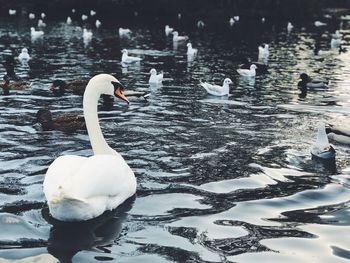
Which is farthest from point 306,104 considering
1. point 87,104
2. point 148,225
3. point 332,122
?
point 148,225

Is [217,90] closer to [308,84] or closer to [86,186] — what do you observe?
[308,84]

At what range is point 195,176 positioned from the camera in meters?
10.4

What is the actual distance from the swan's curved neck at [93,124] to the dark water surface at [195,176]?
0.93m

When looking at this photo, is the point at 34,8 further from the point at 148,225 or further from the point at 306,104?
the point at 148,225

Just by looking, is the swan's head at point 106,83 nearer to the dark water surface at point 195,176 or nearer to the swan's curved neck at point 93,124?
the swan's curved neck at point 93,124

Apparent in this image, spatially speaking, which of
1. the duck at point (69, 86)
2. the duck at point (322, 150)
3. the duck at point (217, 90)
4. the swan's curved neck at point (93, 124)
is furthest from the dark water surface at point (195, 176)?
the swan's curved neck at point (93, 124)

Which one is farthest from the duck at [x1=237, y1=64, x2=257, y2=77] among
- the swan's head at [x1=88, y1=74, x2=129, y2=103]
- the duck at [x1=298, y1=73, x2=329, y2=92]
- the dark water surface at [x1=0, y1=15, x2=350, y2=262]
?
the swan's head at [x1=88, y1=74, x2=129, y2=103]

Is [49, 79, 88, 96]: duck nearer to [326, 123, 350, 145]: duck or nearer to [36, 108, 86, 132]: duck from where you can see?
[36, 108, 86, 132]: duck

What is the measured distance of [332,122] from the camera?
52.5ft

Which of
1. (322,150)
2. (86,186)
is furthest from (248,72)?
(86,186)

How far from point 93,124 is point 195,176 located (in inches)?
81.3

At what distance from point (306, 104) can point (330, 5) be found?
64.6 metres

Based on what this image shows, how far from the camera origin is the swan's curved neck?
950 centimetres

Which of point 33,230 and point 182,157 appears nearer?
point 33,230
